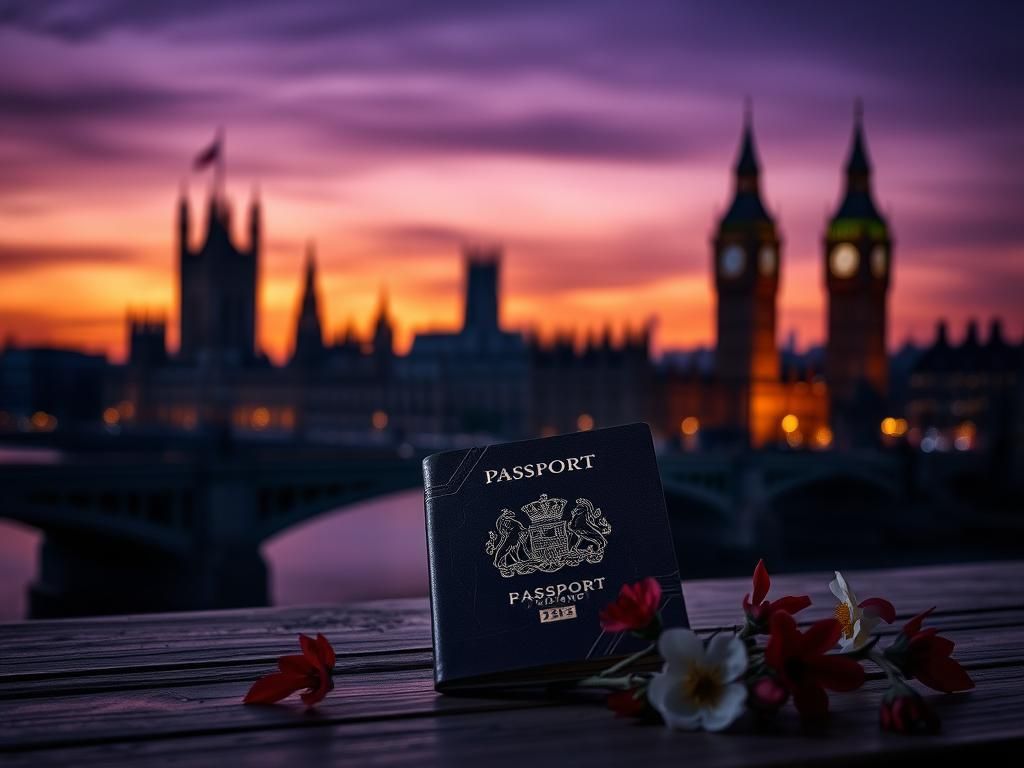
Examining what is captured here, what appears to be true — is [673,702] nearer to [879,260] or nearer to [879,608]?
[879,608]

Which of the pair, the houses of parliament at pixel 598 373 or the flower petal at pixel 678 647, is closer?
the flower petal at pixel 678 647

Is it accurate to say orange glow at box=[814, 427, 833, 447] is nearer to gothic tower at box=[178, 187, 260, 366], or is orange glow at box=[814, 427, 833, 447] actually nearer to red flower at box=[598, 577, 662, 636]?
gothic tower at box=[178, 187, 260, 366]

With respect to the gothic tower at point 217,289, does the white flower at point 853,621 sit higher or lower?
lower

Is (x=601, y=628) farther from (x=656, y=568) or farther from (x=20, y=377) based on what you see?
(x=20, y=377)

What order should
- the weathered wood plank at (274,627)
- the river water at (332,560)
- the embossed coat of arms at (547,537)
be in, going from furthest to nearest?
the river water at (332,560) < the weathered wood plank at (274,627) < the embossed coat of arms at (547,537)

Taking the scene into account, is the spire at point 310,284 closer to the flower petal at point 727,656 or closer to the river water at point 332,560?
the river water at point 332,560

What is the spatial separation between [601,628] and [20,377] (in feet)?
325

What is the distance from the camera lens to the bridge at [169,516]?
18.0 metres

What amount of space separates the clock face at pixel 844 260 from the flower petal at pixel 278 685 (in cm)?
6615

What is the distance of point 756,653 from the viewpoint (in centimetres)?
163

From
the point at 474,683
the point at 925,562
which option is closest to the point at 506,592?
the point at 474,683

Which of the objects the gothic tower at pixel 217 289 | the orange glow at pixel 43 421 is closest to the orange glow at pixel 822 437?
the gothic tower at pixel 217 289

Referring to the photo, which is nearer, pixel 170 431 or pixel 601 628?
pixel 601 628

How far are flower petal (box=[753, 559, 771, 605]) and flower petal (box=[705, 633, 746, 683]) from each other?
0.20 m
